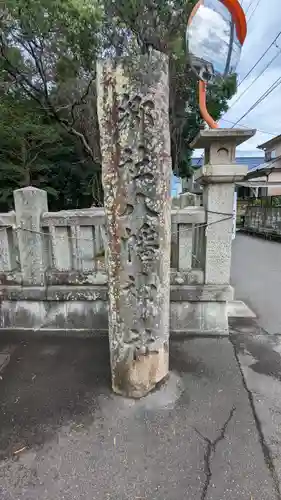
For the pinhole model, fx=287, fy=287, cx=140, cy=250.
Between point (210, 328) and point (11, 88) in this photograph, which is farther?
point (11, 88)

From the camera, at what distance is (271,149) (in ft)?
69.8

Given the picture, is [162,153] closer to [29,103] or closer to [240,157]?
[29,103]

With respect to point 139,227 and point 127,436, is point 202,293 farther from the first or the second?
point 127,436

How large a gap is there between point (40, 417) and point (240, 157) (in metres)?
33.3

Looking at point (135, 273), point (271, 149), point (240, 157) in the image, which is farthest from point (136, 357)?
point (240, 157)

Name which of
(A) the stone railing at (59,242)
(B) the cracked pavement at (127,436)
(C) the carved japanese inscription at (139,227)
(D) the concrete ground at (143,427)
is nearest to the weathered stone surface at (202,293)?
(A) the stone railing at (59,242)

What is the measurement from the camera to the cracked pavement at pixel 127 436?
1620 millimetres

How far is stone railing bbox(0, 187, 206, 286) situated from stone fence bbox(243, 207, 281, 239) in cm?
955

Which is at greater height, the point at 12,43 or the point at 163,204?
the point at 12,43

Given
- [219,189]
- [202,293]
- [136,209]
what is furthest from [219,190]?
[136,209]

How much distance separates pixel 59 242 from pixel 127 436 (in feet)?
6.83

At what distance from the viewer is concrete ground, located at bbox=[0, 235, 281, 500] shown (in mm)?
1632

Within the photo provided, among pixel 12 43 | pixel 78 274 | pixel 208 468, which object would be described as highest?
pixel 12 43

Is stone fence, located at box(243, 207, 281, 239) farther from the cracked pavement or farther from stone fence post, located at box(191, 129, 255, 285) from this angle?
the cracked pavement
